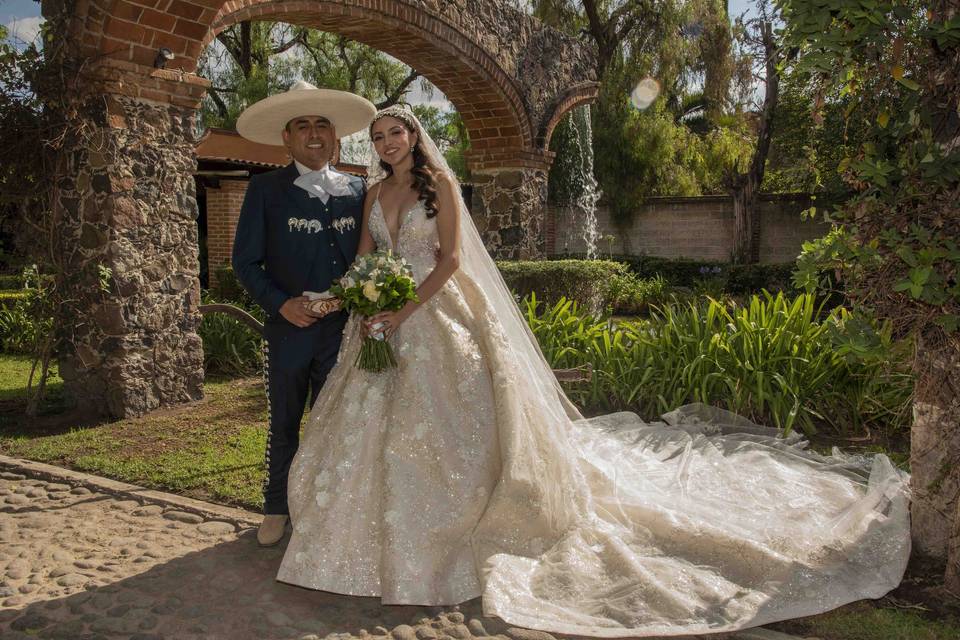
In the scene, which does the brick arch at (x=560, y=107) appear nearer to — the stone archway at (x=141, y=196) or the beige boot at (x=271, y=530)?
the stone archway at (x=141, y=196)

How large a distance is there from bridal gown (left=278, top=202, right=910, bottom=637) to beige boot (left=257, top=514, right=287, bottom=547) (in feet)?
1.39

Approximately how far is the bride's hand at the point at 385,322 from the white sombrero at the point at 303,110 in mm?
1099

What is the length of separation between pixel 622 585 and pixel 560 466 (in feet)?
2.28

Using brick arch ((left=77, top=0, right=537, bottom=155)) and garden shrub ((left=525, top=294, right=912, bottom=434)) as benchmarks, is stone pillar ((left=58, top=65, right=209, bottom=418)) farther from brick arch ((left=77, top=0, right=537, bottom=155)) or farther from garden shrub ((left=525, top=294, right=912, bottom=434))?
garden shrub ((left=525, top=294, right=912, bottom=434))

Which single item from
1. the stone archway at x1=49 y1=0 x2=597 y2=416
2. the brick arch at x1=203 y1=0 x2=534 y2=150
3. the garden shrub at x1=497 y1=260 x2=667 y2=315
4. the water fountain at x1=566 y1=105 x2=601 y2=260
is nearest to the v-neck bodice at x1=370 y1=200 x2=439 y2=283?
the stone archway at x1=49 y1=0 x2=597 y2=416

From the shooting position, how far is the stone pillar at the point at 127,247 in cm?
641

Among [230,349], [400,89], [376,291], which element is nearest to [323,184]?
[376,291]

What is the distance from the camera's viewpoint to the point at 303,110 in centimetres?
388

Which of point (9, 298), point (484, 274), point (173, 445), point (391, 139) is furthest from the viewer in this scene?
point (9, 298)

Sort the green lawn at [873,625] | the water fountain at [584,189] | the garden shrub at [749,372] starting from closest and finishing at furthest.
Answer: the green lawn at [873,625]
the garden shrub at [749,372]
the water fountain at [584,189]

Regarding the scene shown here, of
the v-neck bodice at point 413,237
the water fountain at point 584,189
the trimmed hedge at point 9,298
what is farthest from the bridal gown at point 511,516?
the water fountain at point 584,189

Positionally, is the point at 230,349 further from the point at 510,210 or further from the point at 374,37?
the point at 510,210

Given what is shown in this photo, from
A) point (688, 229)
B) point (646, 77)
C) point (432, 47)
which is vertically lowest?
point (688, 229)

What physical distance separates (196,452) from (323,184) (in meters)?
2.60
